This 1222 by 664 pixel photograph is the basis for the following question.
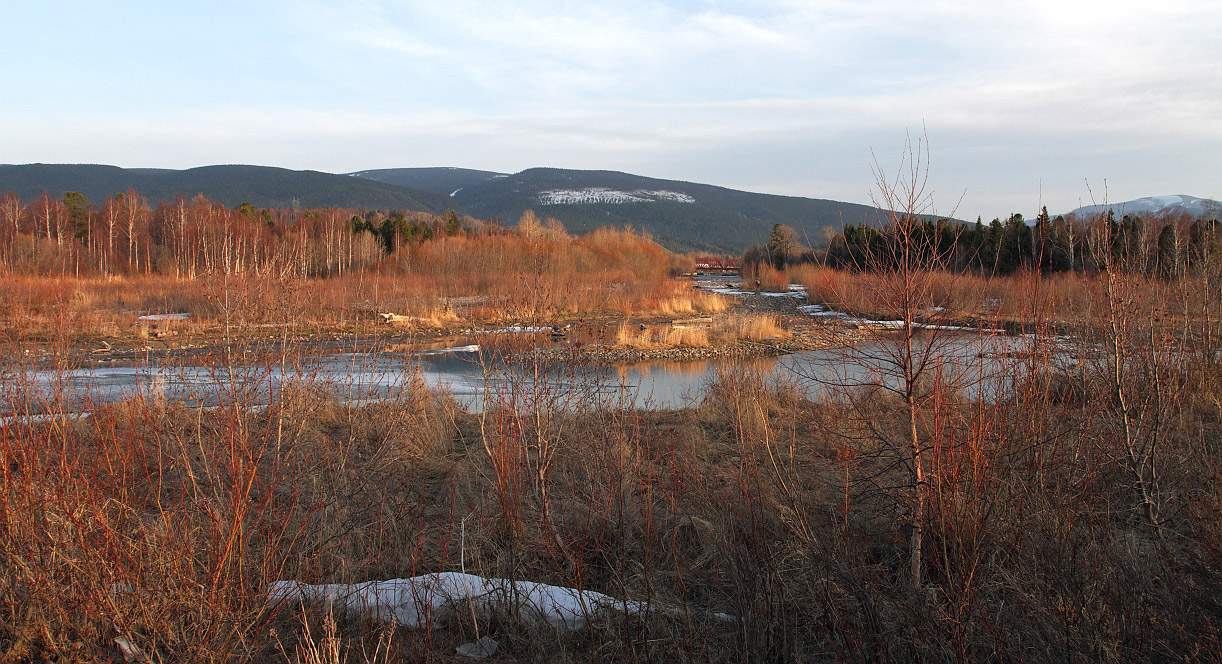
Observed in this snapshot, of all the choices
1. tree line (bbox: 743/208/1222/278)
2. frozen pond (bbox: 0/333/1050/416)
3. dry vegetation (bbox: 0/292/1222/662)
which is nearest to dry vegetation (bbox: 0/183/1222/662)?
dry vegetation (bbox: 0/292/1222/662)

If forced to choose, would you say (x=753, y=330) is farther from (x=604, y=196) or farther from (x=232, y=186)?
(x=604, y=196)

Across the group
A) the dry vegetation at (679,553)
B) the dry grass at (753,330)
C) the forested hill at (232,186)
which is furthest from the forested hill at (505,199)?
the dry vegetation at (679,553)

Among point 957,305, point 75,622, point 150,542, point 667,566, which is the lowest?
point 667,566

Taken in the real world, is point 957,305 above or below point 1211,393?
above

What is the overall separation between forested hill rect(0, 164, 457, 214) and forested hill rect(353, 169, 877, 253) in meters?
21.9

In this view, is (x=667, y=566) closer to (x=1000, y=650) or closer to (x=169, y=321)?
(x=1000, y=650)

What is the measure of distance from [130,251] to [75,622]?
4175 centimetres

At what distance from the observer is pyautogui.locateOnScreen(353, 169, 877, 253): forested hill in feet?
432

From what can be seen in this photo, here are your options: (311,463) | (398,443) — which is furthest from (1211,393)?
(311,463)

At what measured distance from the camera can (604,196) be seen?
16938cm

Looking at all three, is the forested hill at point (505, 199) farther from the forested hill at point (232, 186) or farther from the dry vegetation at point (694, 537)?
the dry vegetation at point (694, 537)

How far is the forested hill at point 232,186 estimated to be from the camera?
137 m

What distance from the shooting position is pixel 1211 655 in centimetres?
259

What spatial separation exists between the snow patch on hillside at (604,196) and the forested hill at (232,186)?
25.4 m
